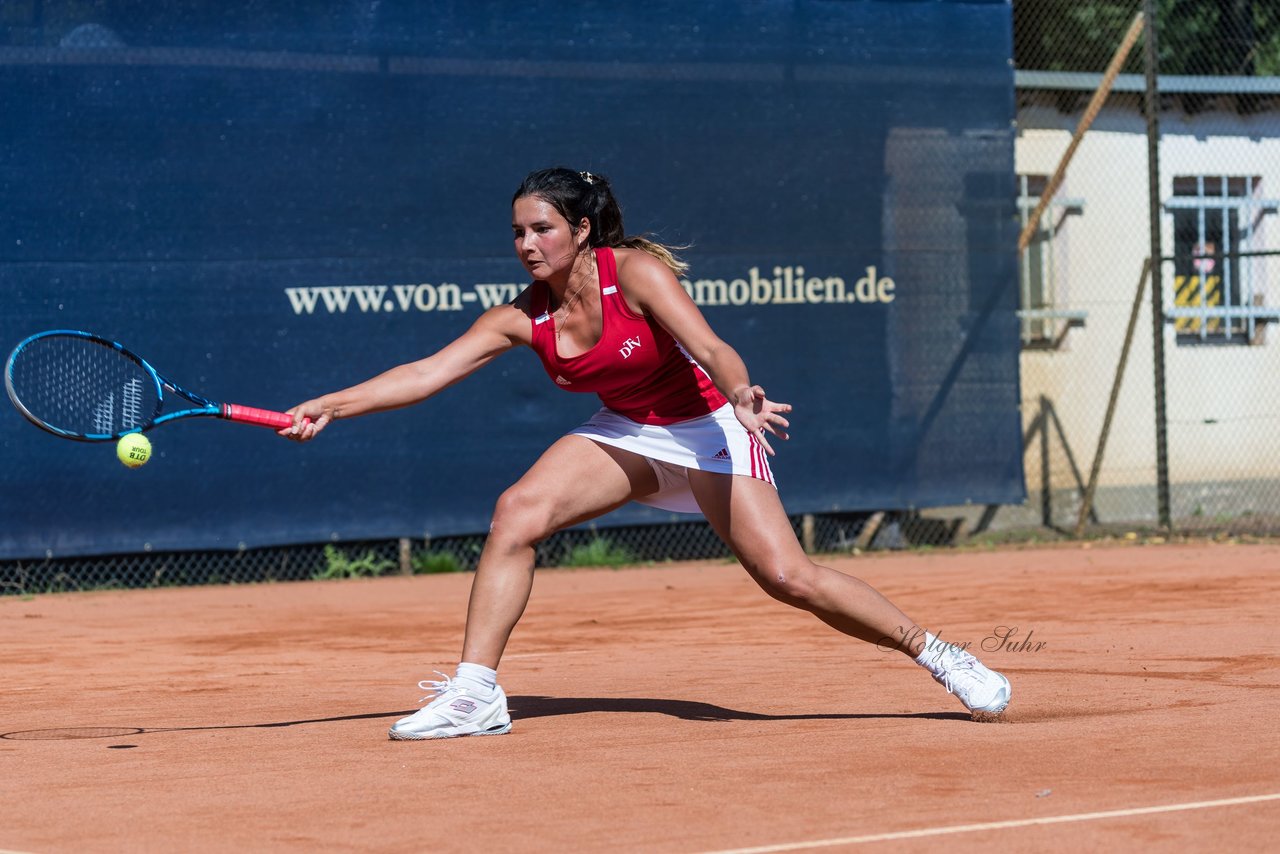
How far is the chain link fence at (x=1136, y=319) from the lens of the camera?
1277 centimetres

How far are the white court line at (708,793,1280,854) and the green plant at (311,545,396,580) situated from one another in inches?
302

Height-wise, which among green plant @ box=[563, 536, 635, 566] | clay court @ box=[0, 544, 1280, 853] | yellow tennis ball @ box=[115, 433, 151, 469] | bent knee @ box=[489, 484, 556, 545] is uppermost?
yellow tennis ball @ box=[115, 433, 151, 469]

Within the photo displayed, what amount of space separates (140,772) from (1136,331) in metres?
10.5

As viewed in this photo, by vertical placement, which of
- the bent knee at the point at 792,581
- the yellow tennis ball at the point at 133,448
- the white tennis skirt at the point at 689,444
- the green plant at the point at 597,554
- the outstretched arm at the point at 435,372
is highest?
the outstretched arm at the point at 435,372

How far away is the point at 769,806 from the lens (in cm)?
424

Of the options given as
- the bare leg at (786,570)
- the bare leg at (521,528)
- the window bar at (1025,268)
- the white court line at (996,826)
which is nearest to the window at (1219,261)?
the window bar at (1025,268)

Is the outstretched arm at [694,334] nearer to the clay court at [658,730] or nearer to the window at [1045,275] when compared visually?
the clay court at [658,730]

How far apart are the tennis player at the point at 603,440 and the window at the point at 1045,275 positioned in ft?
27.8

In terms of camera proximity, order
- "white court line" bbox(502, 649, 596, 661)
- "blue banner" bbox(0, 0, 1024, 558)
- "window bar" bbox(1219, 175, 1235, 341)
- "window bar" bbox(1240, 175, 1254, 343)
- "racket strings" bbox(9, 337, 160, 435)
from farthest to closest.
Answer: "window bar" bbox(1240, 175, 1254, 343) < "window bar" bbox(1219, 175, 1235, 341) < "blue banner" bbox(0, 0, 1024, 558) < "racket strings" bbox(9, 337, 160, 435) < "white court line" bbox(502, 649, 596, 661)

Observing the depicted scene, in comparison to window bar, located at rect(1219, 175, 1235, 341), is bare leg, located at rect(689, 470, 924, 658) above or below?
below

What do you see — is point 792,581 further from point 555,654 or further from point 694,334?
point 555,654

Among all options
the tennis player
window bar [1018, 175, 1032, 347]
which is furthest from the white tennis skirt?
window bar [1018, 175, 1032, 347]

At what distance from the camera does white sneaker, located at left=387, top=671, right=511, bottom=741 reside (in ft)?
17.4

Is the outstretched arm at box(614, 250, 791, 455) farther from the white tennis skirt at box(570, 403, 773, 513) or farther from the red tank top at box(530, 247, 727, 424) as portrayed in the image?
the white tennis skirt at box(570, 403, 773, 513)
